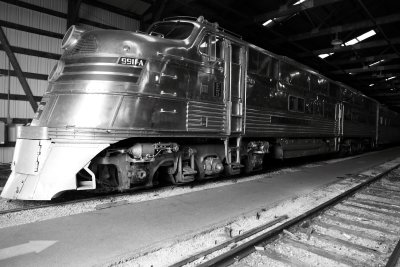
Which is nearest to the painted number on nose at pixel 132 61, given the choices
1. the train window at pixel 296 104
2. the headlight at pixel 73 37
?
the headlight at pixel 73 37

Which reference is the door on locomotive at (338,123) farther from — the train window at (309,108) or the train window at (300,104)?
the train window at (300,104)

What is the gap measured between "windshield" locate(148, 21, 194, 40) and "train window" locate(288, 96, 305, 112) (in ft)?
15.5

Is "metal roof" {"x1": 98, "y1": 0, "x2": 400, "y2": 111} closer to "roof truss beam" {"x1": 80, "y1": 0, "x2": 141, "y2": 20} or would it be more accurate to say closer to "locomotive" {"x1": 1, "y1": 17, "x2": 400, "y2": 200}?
"roof truss beam" {"x1": 80, "y1": 0, "x2": 141, "y2": 20}

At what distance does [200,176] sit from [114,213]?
2.46 meters

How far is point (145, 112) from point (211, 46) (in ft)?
7.70

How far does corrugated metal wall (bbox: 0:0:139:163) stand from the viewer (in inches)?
423

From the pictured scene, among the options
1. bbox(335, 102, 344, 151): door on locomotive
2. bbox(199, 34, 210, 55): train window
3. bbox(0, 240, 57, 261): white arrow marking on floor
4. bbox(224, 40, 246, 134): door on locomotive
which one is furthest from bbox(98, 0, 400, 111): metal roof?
bbox(0, 240, 57, 261): white arrow marking on floor

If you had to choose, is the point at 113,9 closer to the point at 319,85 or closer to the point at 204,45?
the point at 204,45

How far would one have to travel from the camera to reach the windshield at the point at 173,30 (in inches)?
250

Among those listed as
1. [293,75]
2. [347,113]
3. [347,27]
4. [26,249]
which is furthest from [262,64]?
[347,113]

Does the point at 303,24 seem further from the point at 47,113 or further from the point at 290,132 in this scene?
the point at 47,113

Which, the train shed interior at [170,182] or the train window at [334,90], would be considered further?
the train window at [334,90]

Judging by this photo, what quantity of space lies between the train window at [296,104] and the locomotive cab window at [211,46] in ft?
12.8

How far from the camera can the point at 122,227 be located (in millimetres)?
4250
